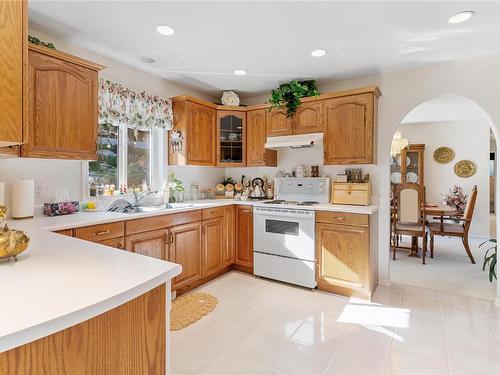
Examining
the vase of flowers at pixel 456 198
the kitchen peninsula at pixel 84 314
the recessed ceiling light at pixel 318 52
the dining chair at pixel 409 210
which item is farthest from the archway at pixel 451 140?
the kitchen peninsula at pixel 84 314

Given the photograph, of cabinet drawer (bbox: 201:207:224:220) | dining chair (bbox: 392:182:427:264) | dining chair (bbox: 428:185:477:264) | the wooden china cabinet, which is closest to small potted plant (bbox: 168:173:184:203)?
cabinet drawer (bbox: 201:207:224:220)

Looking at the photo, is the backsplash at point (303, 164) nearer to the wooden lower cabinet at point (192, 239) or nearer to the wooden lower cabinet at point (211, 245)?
the wooden lower cabinet at point (192, 239)

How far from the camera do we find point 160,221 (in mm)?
2645

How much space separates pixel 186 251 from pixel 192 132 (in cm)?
144

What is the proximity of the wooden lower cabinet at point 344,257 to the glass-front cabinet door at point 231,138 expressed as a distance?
1487 mm

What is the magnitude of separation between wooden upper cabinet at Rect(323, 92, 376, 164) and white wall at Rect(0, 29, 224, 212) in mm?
2027

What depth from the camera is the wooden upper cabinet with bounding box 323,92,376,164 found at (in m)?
2.98

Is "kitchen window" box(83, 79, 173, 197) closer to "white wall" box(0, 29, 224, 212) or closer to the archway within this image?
"white wall" box(0, 29, 224, 212)

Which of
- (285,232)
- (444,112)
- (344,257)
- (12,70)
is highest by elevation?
(444,112)

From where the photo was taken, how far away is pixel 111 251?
50.6 inches

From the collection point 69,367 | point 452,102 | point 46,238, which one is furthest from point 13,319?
point 452,102

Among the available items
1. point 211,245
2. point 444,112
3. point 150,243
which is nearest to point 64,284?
point 150,243

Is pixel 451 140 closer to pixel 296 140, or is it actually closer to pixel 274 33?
pixel 296 140

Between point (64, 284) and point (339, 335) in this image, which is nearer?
point (64, 284)
